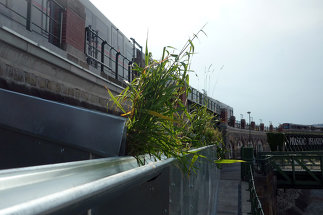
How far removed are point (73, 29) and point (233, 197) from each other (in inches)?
347

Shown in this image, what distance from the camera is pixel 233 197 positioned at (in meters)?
10.7

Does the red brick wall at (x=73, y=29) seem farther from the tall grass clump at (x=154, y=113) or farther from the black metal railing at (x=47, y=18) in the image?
the tall grass clump at (x=154, y=113)

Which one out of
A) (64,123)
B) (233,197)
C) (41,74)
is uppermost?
(41,74)

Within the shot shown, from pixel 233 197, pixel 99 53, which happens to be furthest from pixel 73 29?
pixel 233 197

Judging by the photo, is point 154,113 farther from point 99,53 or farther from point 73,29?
point 99,53

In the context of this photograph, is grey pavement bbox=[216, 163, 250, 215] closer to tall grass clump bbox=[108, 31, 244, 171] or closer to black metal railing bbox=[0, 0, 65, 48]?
black metal railing bbox=[0, 0, 65, 48]

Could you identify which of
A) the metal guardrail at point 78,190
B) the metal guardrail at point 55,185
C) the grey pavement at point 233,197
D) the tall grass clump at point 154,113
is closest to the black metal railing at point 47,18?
the tall grass clump at point 154,113

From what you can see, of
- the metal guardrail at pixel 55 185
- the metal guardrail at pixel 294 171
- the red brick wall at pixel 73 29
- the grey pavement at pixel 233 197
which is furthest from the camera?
the metal guardrail at pixel 294 171

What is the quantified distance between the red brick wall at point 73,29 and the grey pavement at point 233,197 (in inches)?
273

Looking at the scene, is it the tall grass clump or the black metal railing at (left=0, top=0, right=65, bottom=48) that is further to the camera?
the black metal railing at (left=0, top=0, right=65, bottom=48)

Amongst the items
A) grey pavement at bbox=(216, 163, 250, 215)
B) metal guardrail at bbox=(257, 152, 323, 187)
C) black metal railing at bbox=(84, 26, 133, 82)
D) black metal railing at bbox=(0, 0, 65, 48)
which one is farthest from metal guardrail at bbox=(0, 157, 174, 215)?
metal guardrail at bbox=(257, 152, 323, 187)

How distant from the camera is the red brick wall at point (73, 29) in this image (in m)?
5.95

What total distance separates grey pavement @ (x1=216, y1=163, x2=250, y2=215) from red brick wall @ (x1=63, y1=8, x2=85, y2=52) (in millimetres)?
6941

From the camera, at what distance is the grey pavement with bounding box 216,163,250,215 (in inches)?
355
